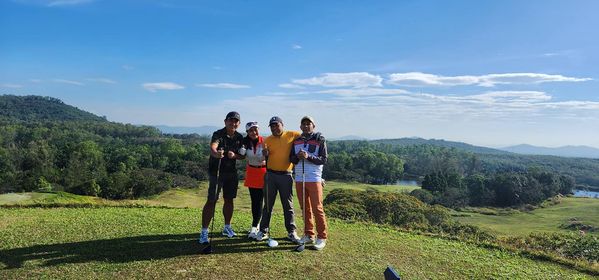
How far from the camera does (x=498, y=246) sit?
29.9 ft

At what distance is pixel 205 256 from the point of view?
272 inches

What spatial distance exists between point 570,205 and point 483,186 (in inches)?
684

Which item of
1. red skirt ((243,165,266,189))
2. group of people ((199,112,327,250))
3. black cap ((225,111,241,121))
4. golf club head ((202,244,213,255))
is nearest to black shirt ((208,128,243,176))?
group of people ((199,112,327,250))

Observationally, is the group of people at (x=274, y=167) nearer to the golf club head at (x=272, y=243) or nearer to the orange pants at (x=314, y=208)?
the orange pants at (x=314, y=208)

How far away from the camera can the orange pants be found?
25.2ft

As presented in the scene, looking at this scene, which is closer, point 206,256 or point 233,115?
point 206,256

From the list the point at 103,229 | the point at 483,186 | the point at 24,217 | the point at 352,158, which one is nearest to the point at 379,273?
the point at 103,229

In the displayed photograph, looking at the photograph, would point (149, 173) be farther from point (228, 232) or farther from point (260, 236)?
point (260, 236)

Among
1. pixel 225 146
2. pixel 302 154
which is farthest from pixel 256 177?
pixel 302 154

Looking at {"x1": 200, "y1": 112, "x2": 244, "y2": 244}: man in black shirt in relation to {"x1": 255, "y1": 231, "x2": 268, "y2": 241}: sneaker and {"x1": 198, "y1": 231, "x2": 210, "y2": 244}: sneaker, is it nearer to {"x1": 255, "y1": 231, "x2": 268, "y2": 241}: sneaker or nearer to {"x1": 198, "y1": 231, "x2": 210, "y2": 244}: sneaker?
{"x1": 198, "y1": 231, "x2": 210, "y2": 244}: sneaker

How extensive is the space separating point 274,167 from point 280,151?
1.08 ft

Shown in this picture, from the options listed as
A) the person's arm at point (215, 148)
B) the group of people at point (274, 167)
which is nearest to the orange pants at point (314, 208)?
the group of people at point (274, 167)

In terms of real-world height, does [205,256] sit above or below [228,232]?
below

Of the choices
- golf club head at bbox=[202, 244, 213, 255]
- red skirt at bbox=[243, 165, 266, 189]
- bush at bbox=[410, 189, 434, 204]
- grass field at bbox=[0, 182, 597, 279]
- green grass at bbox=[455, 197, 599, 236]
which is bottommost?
green grass at bbox=[455, 197, 599, 236]
